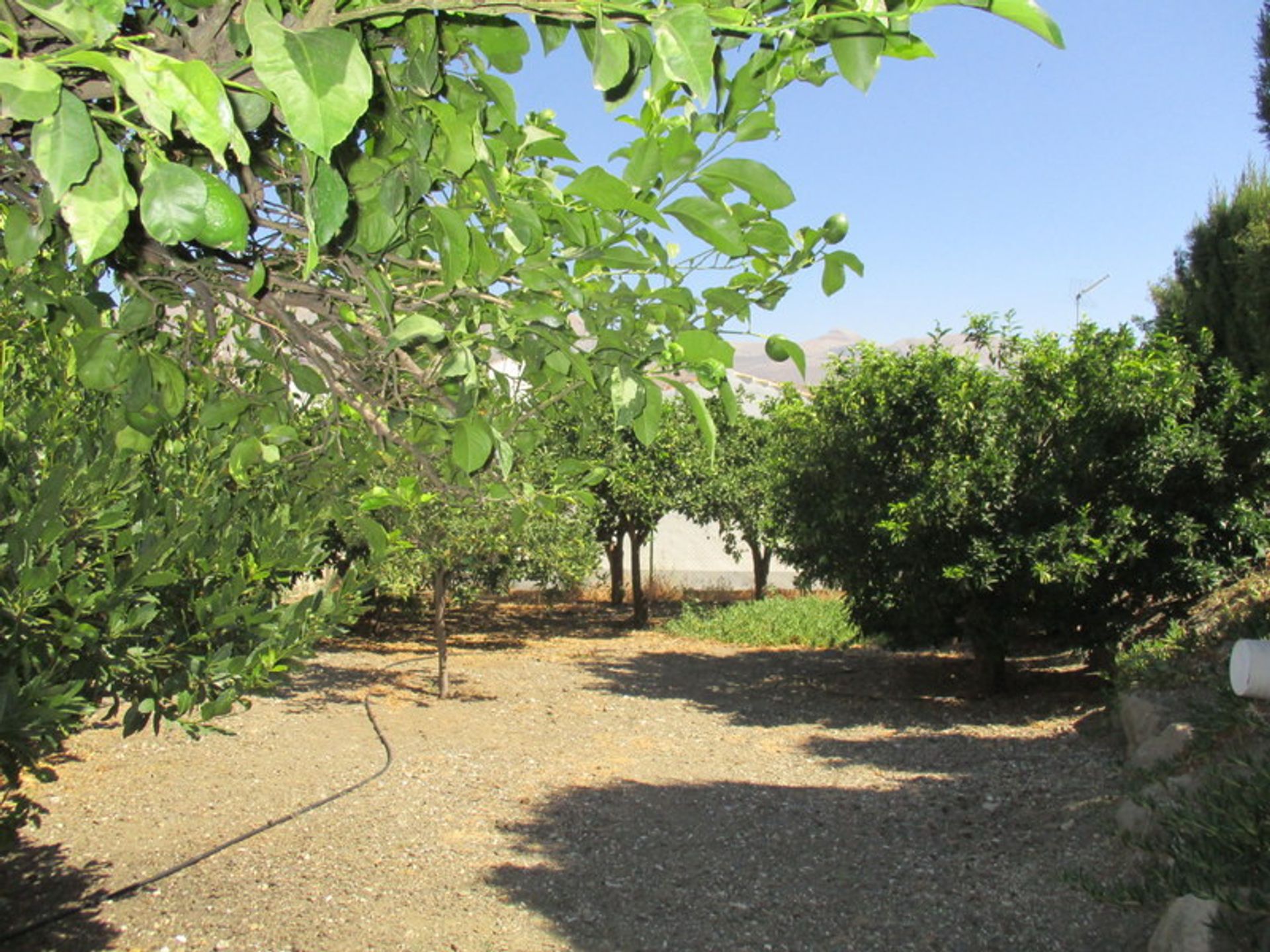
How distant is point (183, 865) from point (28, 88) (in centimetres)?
568

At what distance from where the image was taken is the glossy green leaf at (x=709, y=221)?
119 centimetres

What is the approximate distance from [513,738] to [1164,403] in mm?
6317

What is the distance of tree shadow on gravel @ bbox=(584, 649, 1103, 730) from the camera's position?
31.4 ft

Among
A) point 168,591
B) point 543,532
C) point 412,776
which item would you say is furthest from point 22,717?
point 543,532

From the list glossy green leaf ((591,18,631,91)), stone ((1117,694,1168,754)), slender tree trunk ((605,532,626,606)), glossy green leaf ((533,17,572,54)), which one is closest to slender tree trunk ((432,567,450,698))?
slender tree trunk ((605,532,626,606))

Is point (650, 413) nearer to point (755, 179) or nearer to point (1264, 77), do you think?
point (755, 179)

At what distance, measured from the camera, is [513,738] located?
888cm

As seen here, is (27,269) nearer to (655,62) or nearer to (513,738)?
(655,62)

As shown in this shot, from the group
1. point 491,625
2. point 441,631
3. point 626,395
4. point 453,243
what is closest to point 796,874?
point 626,395

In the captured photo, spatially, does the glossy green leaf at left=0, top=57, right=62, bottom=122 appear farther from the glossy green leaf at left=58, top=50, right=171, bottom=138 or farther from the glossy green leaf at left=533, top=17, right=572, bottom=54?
the glossy green leaf at left=533, top=17, right=572, bottom=54

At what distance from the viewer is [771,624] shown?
1577 centimetres

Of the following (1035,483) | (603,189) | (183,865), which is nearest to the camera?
(603,189)

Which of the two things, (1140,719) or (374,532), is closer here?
(374,532)

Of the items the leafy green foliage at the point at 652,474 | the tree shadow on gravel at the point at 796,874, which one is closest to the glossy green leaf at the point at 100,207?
the tree shadow on gravel at the point at 796,874
